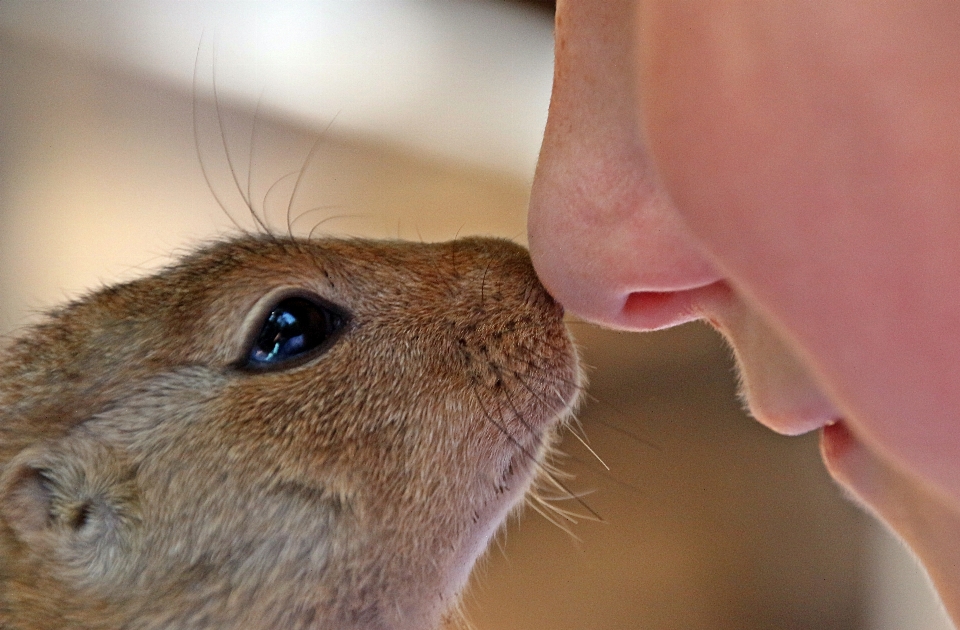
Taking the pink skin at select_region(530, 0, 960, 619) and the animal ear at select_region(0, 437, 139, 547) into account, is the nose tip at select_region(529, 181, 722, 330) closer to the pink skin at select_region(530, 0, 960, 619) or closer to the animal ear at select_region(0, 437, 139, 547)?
the pink skin at select_region(530, 0, 960, 619)

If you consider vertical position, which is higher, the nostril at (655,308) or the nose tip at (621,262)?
the nose tip at (621,262)

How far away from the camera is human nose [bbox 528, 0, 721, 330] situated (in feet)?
1.24

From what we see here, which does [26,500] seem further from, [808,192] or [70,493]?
[808,192]

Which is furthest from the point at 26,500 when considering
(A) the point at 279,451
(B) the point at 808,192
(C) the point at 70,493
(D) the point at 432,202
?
(D) the point at 432,202

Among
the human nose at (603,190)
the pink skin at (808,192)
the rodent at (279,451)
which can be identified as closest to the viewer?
the pink skin at (808,192)

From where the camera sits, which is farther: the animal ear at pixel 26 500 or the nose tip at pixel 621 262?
the animal ear at pixel 26 500

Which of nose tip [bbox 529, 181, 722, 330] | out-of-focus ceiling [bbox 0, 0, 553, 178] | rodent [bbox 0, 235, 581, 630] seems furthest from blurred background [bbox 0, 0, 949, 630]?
nose tip [bbox 529, 181, 722, 330]

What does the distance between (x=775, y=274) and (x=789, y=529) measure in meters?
1.27

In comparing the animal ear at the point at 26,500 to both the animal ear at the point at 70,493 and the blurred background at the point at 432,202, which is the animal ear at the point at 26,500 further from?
the blurred background at the point at 432,202

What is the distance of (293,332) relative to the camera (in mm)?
652

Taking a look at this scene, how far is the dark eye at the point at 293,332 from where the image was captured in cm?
64

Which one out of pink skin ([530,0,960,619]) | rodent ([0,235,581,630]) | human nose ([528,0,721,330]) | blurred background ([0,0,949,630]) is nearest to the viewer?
pink skin ([530,0,960,619])

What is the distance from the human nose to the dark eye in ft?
0.87

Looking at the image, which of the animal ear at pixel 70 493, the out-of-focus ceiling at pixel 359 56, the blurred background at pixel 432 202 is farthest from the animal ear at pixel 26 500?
the out-of-focus ceiling at pixel 359 56
